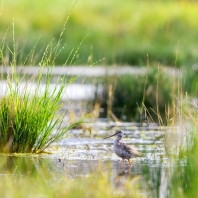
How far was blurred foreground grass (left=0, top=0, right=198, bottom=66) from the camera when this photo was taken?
83.6 ft

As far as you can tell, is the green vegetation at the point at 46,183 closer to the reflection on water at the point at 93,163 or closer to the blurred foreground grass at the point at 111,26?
the reflection on water at the point at 93,163

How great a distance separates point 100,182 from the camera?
22.8 ft

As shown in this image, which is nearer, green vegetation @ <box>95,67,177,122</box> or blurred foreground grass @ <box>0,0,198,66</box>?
green vegetation @ <box>95,67,177,122</box>

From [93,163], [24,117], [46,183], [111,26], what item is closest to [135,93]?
[24,117]

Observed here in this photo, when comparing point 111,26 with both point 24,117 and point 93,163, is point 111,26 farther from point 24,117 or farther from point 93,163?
point 93,163

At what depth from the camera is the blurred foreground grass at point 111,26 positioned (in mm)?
25469

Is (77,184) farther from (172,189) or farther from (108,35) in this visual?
(108,35)

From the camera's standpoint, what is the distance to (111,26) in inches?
1352

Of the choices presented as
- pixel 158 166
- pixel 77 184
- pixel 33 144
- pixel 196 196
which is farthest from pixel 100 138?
pixel 196 196

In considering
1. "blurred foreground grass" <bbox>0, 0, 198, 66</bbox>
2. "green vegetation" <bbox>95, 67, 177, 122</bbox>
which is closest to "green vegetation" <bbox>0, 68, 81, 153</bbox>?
"green vegetation" <bbox>95, 67, 177, 122</bbox>

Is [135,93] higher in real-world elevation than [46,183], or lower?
→ higher

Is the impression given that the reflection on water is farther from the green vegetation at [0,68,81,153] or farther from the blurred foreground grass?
the blurred foreground grass

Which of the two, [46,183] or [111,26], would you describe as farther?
[111,26]

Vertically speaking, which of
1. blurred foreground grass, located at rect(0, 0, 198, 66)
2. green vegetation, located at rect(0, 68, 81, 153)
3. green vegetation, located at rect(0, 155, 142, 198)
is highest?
blurred foreground grass, located at rect(0, 0, 198, 66)
